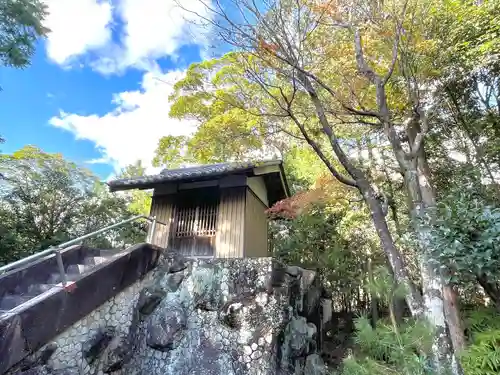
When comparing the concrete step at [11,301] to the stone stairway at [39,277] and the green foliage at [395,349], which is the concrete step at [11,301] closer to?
the stone stairway at [39,277]

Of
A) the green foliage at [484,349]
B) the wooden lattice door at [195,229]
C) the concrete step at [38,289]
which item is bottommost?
the green foliage at [484,349]

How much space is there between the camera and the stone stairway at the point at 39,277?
3.74 meters

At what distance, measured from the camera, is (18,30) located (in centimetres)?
672

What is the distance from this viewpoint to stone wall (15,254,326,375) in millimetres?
4172

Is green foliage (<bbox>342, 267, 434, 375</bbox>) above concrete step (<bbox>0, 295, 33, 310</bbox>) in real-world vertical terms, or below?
below

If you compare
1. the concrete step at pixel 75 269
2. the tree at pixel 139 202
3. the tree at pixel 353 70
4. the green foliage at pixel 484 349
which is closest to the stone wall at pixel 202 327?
the concrete step at pixel 75 269

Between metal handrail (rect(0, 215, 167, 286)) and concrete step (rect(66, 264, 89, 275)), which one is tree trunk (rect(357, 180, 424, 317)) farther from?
concrete step (rect(66, 264, 89, 275))

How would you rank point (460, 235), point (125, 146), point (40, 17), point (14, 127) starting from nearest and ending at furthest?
point (460, 235) < point (40, 17) < point (14, 127) < point (125, 146)

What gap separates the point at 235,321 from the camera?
4520 millimetres

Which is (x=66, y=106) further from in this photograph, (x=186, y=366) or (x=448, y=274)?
(x=448, y=274)

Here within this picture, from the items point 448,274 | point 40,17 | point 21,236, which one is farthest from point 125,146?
point 448,274

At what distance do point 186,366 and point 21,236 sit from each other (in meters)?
8.39

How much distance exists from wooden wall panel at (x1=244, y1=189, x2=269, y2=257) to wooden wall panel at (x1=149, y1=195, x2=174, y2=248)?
1.86 m

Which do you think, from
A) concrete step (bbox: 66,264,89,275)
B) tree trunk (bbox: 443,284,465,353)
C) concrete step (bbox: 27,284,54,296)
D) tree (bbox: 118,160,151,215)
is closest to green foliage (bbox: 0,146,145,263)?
tree (bbox: 118,160,151,215)
